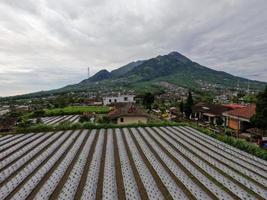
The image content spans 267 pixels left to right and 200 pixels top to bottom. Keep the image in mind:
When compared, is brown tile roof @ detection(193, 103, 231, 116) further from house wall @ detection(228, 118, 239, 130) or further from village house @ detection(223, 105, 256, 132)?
village house @ detection(223, 105, 256, 132)

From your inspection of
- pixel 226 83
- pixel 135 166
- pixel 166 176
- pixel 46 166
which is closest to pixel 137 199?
pixel 166 176

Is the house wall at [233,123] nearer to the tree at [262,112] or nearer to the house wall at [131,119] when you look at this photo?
the tree at [262,112]

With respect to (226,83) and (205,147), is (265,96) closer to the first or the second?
A: (205,147)

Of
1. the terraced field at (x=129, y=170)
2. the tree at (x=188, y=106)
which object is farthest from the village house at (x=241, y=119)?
the terraced field at (x=129, y=170)

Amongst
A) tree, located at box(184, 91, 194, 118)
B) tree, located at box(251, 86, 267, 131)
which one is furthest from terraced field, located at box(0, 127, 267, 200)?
tree, located at box(184, 91, 194, 118)

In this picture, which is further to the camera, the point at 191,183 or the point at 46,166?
the point at 46,166

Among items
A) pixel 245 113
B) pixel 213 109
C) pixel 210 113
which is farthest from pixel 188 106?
pixel 245 113

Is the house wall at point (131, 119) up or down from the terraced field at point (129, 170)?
down

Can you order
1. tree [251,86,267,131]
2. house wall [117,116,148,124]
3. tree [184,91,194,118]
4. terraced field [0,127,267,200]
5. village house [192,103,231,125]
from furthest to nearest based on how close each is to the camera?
tree [184,91,194,118] → village house [192,103,231,125] → house wall [117,116,148,124] → tree [251,86,267,131] → terraced field [0,127,267,200]

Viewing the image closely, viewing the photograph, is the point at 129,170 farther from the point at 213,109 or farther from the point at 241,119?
the point at 213,109
